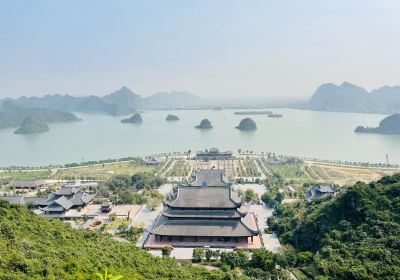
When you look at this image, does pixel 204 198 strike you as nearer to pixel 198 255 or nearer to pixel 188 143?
pixel 198 255

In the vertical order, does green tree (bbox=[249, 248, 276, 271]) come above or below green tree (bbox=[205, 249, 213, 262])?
above

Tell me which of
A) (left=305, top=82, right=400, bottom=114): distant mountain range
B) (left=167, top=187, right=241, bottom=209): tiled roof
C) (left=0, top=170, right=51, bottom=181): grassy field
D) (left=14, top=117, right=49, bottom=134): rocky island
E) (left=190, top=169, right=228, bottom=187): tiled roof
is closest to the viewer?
(left=167, top=187, right=241, bottom=209): tiled roof

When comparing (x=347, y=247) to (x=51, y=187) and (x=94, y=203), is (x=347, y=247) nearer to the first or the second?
(x=94, y=203)

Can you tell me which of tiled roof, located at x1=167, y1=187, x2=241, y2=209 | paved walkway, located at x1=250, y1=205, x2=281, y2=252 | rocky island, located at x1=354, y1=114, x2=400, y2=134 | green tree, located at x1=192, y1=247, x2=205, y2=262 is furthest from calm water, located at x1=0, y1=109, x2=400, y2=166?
green tree, located at x1=192, y1=247, x2=205, y2=262

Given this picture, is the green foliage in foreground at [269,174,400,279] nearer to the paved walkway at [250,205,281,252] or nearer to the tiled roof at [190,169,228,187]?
the paved walkway at [250,205,281,252]

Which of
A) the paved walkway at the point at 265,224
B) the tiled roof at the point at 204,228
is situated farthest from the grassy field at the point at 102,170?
the tiled roof at the point at 204,228

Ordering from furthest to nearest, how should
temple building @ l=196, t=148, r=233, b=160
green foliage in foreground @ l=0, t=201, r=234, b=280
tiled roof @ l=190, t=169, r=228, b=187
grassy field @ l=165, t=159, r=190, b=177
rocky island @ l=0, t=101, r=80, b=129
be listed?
rocky island @ l=0, t=101, r=80, b=129 → temple building @ l=196, t=148, r=233, b=160 → grassy field @ l=165, t=159, r=190, b=177 → tiled roof @ l=190, t=169, r=228, b=187 → green foliage in foreground @ l=0, t=201, r=234, b=280

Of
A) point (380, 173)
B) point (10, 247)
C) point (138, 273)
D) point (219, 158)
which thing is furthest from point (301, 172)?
point (10, 247)
